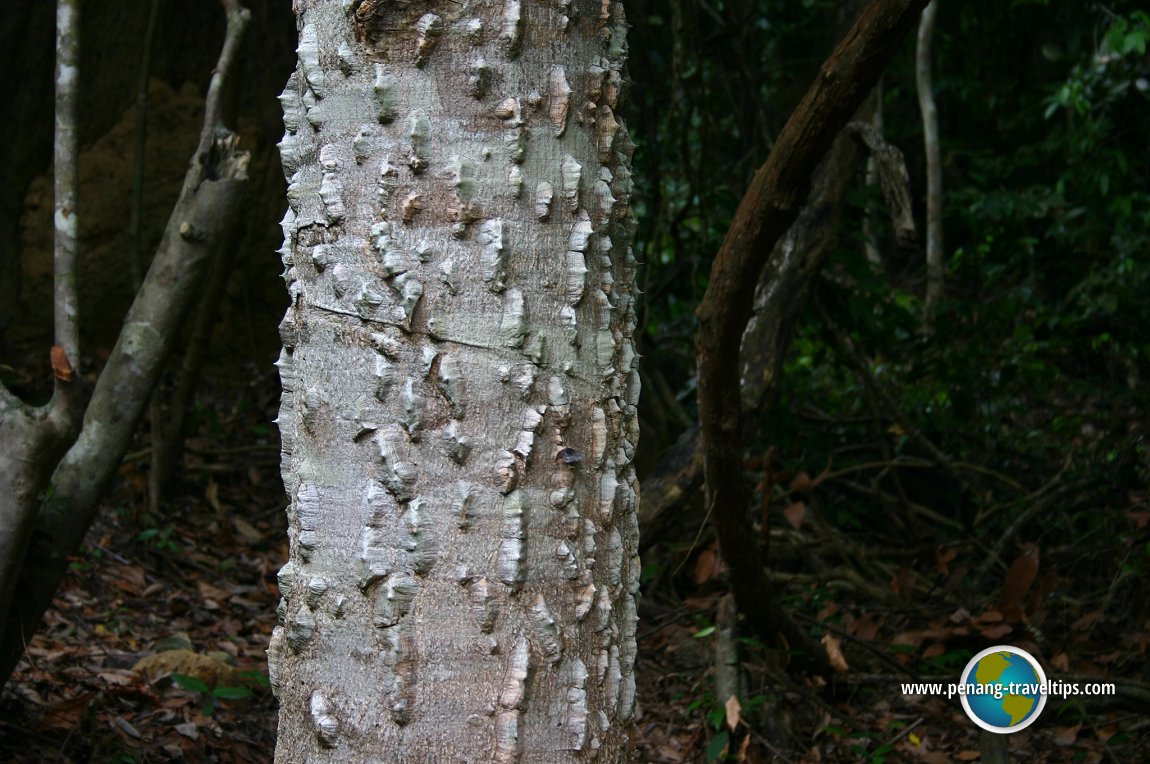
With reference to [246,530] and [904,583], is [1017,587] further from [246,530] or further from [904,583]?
[246,530]

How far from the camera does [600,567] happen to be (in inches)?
53.0

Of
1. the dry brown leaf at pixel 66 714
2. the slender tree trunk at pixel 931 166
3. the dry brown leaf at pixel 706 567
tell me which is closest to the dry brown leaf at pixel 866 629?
the dry brown leaf at pixel 706 567

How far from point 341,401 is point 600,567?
14.9 inches

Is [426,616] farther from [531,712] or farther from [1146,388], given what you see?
[1146,388]

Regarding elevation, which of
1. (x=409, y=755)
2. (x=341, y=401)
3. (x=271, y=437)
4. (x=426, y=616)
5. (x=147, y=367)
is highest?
(x=271, y=437)

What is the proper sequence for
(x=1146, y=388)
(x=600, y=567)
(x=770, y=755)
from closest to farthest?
(x=600, y=567)
(x=770, y=755)
(x=1146, y=388)

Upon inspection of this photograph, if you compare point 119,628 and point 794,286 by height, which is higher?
point 794,286

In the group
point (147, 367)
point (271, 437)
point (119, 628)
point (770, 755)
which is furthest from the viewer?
point (271, 437)

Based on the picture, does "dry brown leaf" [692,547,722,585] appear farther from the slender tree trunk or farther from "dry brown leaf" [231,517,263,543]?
the slender tree trunk

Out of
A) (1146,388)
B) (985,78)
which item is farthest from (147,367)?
(985,78)

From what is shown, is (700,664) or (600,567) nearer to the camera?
(600,567)

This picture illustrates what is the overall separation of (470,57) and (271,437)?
4.17 metres

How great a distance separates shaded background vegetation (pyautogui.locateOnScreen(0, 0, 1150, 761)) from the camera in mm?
3707

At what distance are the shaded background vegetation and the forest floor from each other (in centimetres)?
3
